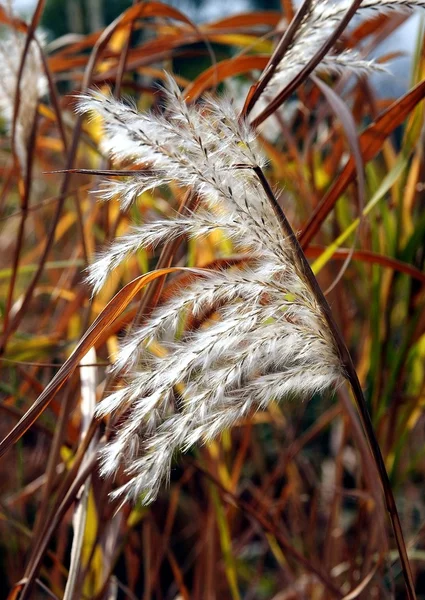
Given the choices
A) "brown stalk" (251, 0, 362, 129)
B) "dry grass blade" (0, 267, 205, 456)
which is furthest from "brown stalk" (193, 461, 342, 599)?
"brown stalk" (251, 0, 362, 129)

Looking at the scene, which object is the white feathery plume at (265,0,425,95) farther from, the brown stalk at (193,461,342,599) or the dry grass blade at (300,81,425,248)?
the brown stalk at (193,461,342,599)

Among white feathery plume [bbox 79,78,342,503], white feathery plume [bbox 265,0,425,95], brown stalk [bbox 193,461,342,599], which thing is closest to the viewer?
white feathery plume [bbox 79,78,342,503]

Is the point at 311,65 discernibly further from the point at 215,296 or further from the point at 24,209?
the point at 24,209

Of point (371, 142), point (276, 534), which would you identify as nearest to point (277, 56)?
point (371, 142)

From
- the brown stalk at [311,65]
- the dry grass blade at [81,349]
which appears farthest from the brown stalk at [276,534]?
the brown stalk at [311,65]

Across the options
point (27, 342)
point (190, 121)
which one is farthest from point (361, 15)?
point (27, 342)
